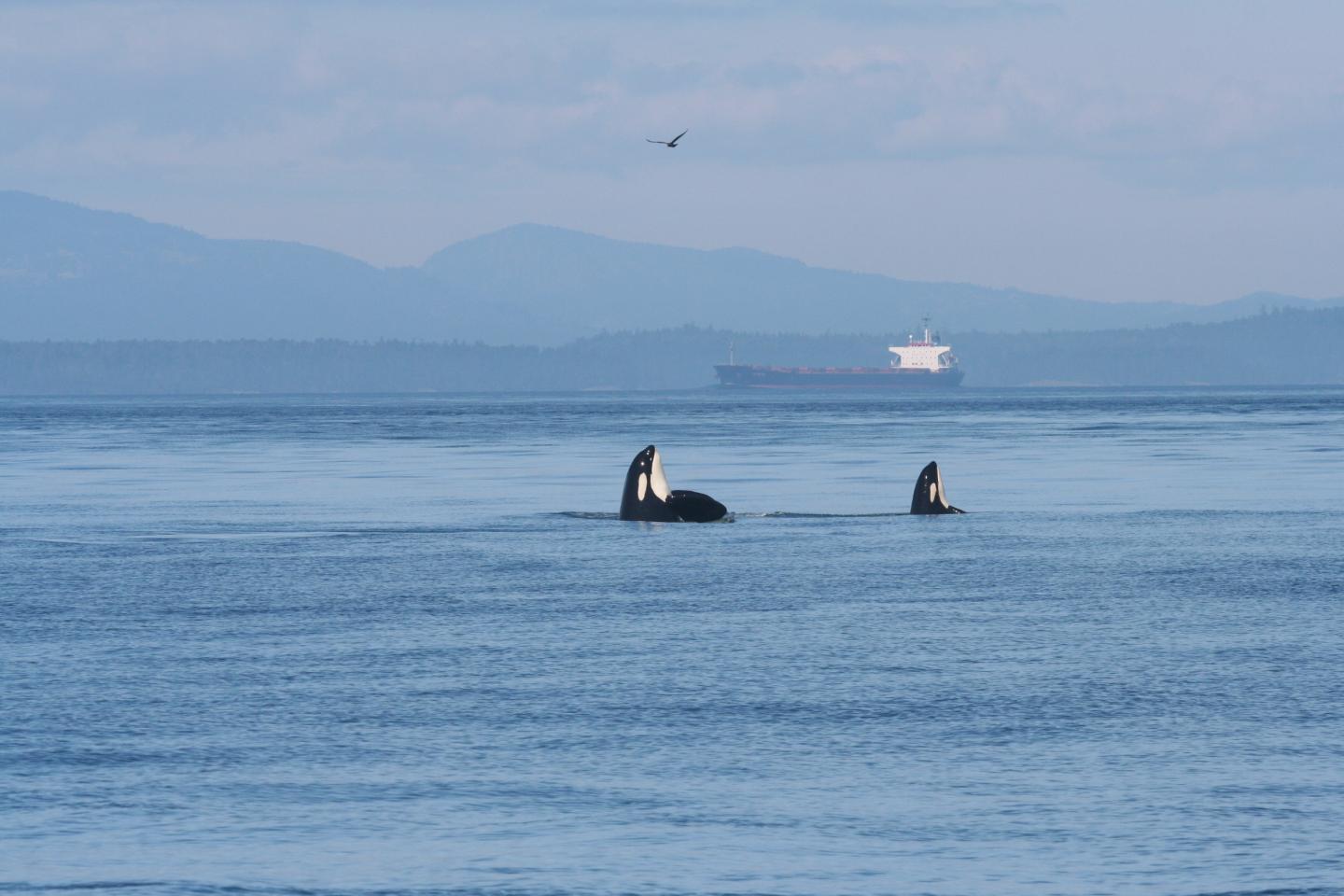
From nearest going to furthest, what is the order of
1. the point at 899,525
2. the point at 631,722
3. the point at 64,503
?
1. the point at 631,722
2. the point at 899,525
3. the point at 64,503

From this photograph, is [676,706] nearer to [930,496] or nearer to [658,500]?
[658,500]

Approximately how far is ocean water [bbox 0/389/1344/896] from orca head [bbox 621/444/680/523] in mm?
1284

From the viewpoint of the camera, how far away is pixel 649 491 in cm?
3631

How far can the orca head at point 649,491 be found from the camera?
119 ft

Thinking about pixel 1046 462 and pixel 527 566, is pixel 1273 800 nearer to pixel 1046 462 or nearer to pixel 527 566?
pixel 527 566

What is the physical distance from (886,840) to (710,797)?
4.74 ft

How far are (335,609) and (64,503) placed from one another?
2285cm

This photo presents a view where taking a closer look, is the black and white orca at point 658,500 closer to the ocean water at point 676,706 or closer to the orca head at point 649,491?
the orca head at point 649,491

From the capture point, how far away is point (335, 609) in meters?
22.7

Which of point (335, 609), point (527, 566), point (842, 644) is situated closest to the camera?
point (842, 644)

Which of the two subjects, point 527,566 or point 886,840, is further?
point 527,566

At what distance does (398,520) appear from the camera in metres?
38.0

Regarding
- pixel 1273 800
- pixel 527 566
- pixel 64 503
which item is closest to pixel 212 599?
pixel 527 566

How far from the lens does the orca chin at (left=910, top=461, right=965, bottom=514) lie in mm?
37844
